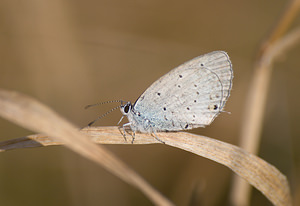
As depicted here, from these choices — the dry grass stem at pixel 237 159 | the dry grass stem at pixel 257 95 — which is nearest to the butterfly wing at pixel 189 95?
the dry grass stem at pixel 257 95

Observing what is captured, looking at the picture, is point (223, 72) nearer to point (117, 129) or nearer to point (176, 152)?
point (117, 129)

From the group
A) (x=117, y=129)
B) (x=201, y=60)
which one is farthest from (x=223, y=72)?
(x=117, y=129)

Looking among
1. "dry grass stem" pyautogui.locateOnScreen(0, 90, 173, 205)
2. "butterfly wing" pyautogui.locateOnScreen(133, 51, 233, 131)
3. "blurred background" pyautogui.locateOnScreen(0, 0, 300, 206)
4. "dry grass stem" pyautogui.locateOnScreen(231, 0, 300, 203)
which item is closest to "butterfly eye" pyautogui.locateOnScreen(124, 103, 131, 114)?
"butterfly wing" pyautogui.locateOnScreen(133, 51, 233, 131)

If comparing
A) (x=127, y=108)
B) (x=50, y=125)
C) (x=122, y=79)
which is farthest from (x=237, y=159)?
(x=122, y=79)

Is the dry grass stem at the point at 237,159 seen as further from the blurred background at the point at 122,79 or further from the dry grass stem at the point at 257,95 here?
the blurred background at the point at 122,79

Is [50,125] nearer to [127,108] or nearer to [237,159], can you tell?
[237,159]
